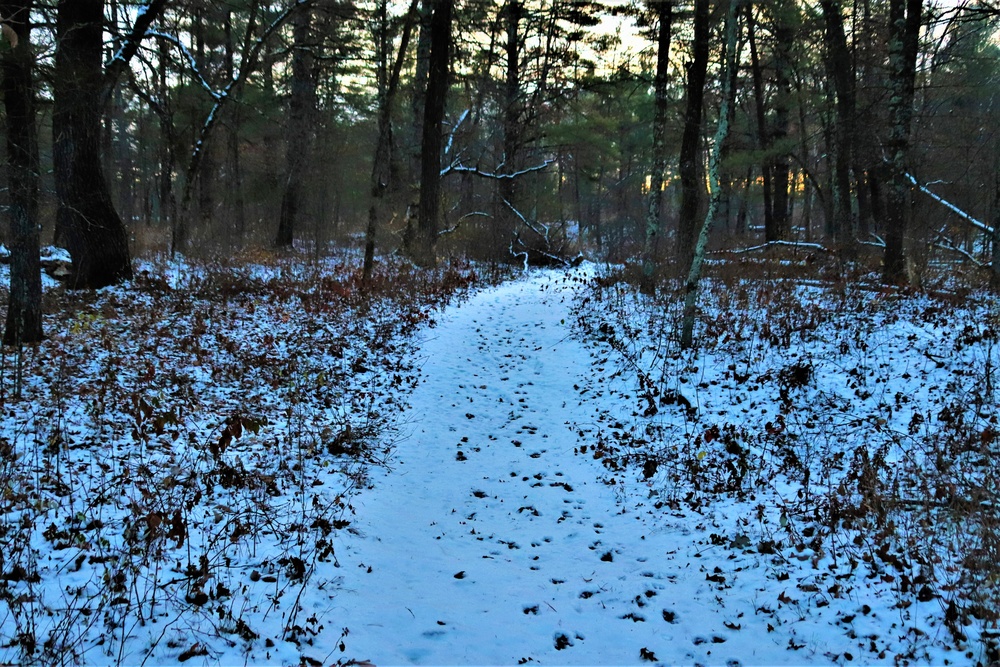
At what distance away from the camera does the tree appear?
8688 mm

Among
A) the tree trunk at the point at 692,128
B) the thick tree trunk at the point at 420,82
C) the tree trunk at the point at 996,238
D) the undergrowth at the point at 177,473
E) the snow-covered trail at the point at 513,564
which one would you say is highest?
the thick tree trunk at the point at 420,82

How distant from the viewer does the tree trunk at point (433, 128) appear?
16.1 m

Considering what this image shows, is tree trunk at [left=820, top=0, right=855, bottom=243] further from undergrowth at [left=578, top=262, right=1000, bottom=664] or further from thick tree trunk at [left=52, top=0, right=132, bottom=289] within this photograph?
thick tree trunk at [left=52, top=0, right=132, bottom=289]

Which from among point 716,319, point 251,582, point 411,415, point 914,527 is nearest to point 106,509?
point 251,582

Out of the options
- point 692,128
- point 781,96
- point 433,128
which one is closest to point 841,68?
point 781,96

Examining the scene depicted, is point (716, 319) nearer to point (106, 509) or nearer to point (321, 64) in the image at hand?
point (106, 509)

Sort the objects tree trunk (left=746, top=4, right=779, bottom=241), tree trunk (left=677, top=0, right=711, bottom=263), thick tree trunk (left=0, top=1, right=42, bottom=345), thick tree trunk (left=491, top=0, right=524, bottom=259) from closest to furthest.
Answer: thick tree trunk (left=0, top=1, right=42, bottom=345) → tree trunk (left=677, top=0, right=711, bottom=263) → tree trunk (left=746, top=4, right=779, bottom=241) → thick tree trunk (left=491, top=0, right=524, bottom=259)

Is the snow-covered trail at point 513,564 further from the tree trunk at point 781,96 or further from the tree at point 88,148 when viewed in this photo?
the tree trunk at point 781,96

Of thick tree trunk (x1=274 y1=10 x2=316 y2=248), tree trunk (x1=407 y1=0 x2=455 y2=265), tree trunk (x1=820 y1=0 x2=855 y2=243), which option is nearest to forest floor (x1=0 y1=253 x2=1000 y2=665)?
tree trunk (x1=820 y1=0 x2=855 y2=243)

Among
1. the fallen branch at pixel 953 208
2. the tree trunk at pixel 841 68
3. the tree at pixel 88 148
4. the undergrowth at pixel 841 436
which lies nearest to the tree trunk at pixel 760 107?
the tree trunk at pixel 841 68

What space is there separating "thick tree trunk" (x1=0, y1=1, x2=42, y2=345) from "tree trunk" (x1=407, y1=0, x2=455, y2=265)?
10.8m

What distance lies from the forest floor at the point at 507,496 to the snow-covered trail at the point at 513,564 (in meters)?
0.02

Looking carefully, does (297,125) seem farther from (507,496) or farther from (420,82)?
(507,496)

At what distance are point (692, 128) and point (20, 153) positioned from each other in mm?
10833
